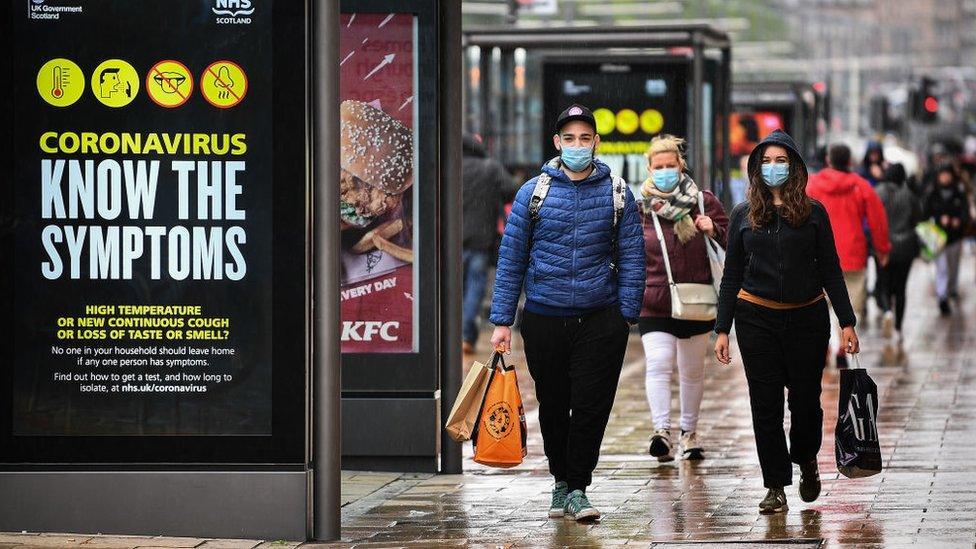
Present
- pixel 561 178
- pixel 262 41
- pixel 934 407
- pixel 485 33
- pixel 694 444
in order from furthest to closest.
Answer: pixel 485 33 → pixel 934 407 → pixel 694 444 → pixel 561 178 → pixel 262 41

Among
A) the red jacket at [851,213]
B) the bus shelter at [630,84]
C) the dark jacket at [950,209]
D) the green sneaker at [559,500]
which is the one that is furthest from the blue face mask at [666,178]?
the dark jacket at [950,209]

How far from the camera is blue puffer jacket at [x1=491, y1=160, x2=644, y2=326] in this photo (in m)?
8.02

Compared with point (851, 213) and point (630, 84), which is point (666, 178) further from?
point (630, 84)

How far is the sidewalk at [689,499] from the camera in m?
7.54

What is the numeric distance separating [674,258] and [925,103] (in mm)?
22590

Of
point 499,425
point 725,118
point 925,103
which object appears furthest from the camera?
point 925,103

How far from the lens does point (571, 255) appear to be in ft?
26.3

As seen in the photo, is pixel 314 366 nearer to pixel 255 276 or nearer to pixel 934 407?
pixel 255 276

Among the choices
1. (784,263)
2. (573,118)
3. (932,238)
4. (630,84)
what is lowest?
(784,263)

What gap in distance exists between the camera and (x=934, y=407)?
1216cm

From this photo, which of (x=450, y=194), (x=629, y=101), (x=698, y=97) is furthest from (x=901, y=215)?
(x=450, y=194)

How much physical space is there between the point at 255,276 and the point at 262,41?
36.2 inches

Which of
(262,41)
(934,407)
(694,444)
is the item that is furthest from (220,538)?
(934,407)

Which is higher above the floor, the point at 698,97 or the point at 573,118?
the point at 698,97
